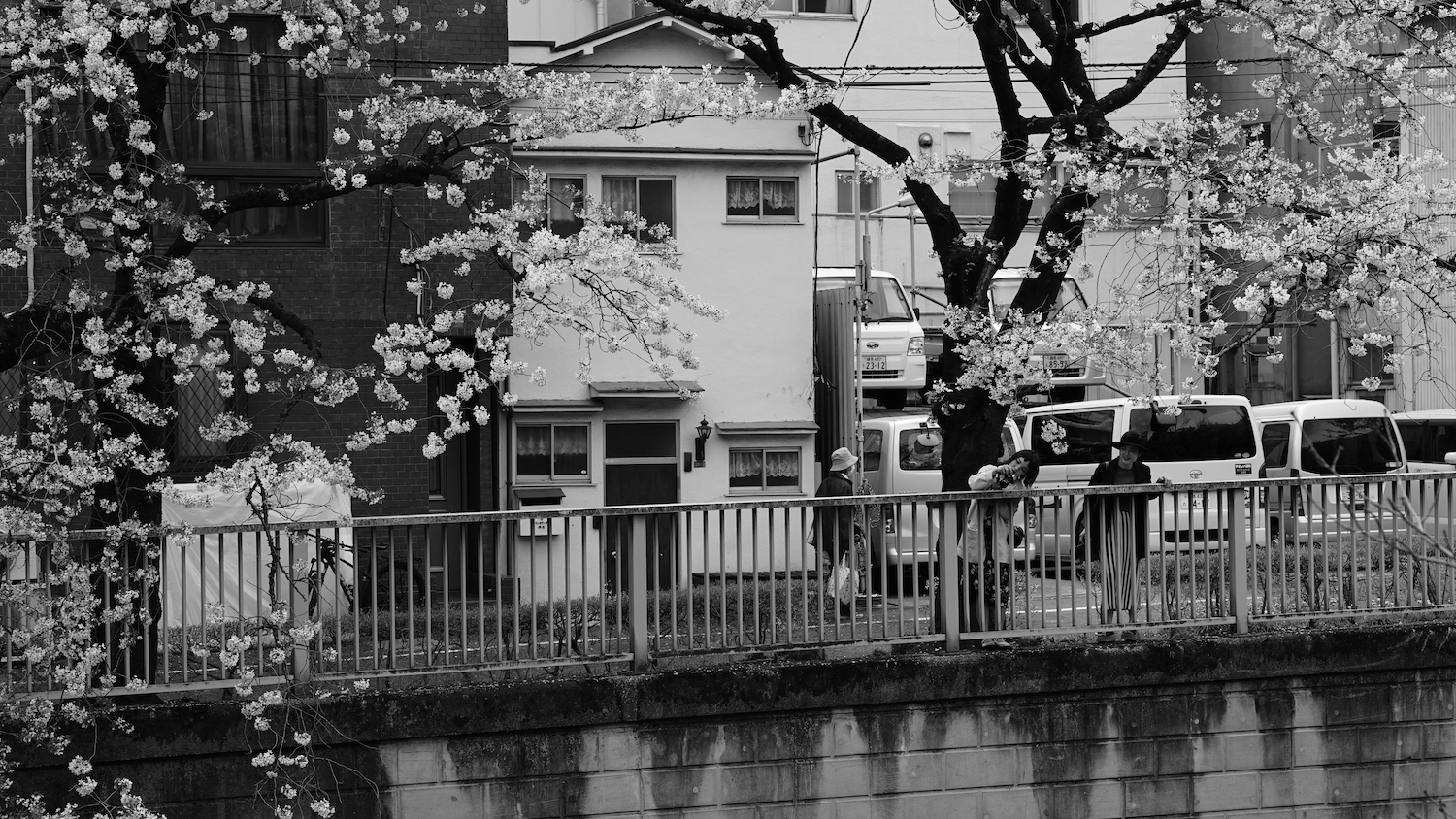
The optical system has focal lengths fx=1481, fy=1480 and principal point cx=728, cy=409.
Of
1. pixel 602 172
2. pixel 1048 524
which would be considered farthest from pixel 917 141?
pixel 1048 524

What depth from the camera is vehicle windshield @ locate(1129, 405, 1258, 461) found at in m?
18.1

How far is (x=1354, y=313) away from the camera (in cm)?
1173

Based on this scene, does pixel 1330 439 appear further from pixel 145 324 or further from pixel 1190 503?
pixel 145 324

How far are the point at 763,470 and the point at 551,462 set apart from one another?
278cm

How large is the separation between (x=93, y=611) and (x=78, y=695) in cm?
48

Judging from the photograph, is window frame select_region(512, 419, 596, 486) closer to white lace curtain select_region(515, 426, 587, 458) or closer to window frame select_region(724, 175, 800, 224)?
white lace curtain select_region(515, 426, 587, 458)

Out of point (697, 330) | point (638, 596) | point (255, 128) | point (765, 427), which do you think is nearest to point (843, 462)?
point (765, 427)

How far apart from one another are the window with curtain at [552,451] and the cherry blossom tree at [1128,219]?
7846 mm

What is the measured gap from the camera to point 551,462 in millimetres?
18344

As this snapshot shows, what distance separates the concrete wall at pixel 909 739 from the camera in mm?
8742

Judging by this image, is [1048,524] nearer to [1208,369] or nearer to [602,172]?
[1208,369]

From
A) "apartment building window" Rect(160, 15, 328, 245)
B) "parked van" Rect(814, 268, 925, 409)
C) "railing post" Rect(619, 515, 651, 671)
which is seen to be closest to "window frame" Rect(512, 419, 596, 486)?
"apartment building window" Rect(160, 15, 328, 245)

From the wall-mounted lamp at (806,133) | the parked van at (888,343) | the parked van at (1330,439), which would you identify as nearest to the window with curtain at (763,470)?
the parked van at (888,343)

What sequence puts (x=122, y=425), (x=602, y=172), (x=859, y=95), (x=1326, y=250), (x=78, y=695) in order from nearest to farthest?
(x=78, y=695) < (x=122, y=425) < (x=1326, y=250) < (x=602, y=172) < (x=859, y=95)
